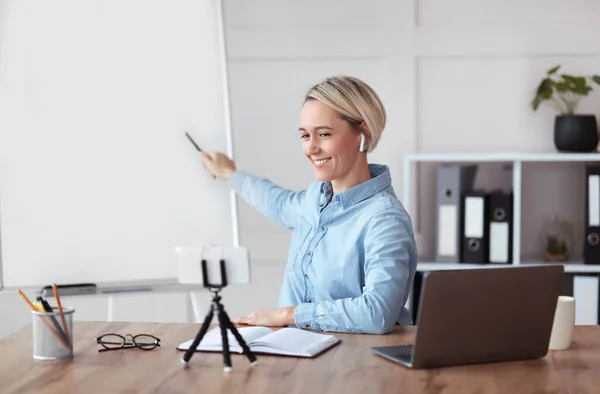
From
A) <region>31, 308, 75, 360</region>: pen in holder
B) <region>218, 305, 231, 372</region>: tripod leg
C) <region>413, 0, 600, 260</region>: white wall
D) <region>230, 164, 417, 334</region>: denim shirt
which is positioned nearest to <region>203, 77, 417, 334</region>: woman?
<region>230, 164, 417, 334</region>: denim shirt

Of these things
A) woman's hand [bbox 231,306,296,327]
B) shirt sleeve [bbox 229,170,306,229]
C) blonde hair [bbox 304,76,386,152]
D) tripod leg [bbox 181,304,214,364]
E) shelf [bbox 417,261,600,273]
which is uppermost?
blonde hair [bbox 304,76,386,152]

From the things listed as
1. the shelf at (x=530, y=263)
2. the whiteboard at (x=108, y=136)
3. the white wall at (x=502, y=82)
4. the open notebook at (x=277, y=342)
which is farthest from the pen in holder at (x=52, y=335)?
the white wall at (x=502, y=82)

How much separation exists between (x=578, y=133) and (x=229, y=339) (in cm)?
210

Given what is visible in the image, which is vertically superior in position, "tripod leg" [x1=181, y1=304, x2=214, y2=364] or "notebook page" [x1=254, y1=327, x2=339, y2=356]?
"tripod leg" [x1=181, y1=304, x2=214, y2=364]

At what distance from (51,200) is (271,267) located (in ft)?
4.09

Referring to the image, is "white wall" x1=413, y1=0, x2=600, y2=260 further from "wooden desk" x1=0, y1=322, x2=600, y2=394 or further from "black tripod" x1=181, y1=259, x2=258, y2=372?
"black tripod" x1=181, y1=259, x2=258, y2=372

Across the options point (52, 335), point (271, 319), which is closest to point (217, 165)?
point (271, 319)

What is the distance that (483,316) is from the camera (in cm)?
163

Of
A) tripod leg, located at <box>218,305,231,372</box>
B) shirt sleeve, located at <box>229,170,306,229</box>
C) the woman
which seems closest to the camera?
tripod leg, located at <box>218,305,231,372</box>

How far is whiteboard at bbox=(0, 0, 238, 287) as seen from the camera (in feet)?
8.77

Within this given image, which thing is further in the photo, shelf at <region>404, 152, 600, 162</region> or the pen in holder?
shelf at <region>404, 152, 600, 162</region>

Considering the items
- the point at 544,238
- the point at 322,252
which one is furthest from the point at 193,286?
the point at 544,238

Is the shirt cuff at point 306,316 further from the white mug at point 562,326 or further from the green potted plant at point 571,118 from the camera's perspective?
the green potted plant at point 571,118

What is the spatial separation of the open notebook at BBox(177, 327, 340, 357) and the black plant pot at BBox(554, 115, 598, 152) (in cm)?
193
